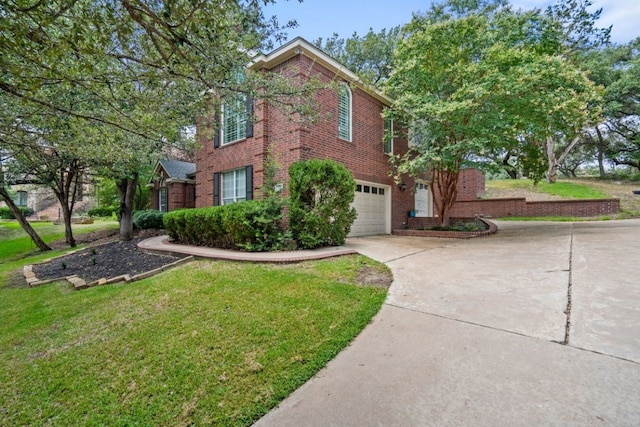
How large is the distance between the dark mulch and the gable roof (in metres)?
5.93

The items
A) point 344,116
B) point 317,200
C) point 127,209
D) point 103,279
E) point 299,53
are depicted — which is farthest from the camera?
point 127,209

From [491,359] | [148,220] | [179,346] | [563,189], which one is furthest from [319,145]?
[563,189]

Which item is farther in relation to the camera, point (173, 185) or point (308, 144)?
point (173, 185)

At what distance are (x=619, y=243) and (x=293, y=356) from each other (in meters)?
7.97

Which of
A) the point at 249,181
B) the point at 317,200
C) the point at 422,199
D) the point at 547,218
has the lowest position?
the point at 547,218

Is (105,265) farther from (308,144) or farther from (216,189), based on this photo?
(308,144)

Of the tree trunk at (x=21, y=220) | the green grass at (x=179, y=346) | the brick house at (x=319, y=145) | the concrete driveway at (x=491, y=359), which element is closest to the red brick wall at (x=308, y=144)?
the brick house at (x=319, y=145)

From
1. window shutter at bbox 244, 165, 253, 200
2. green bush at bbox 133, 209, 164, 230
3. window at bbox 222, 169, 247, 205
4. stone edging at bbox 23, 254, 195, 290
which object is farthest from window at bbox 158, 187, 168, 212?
stone edging at bbox 23, 254, 195, 290

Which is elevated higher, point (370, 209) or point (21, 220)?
point (370, 209)

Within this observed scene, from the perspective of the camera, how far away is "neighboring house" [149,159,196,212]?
14320 millimetres

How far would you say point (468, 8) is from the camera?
12.3 m

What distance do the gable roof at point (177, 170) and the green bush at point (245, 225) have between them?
7352 millimetres

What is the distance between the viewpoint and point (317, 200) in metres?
7.12

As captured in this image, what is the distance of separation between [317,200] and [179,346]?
4.67 meters
